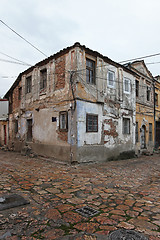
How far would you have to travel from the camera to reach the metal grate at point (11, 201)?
3733 mm

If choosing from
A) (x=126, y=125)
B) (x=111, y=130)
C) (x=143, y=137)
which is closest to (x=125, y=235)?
(x=111, y=130)

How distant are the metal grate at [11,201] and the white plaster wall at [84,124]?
4831mm

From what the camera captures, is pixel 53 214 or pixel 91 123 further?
pixel 91 123

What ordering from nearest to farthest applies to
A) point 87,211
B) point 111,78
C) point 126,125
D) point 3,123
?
point 87,211 < point 111,78 < point 126,125 < point 3,123

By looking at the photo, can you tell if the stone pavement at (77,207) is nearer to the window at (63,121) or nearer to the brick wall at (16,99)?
the window at (63,121)

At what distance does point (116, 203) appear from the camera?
4121mm

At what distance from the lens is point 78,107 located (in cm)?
890

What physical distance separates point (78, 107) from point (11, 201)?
5716mm

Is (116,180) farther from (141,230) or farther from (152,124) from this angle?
(152,124)

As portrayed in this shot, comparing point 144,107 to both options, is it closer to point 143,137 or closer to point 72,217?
point 143,137

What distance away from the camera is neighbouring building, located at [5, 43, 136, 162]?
9102 mm

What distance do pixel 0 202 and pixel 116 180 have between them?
386 centimetres

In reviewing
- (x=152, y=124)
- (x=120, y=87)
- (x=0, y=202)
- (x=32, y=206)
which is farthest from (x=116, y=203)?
(x=152, y=124)

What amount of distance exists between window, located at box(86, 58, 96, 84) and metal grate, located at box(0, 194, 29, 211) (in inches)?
281
